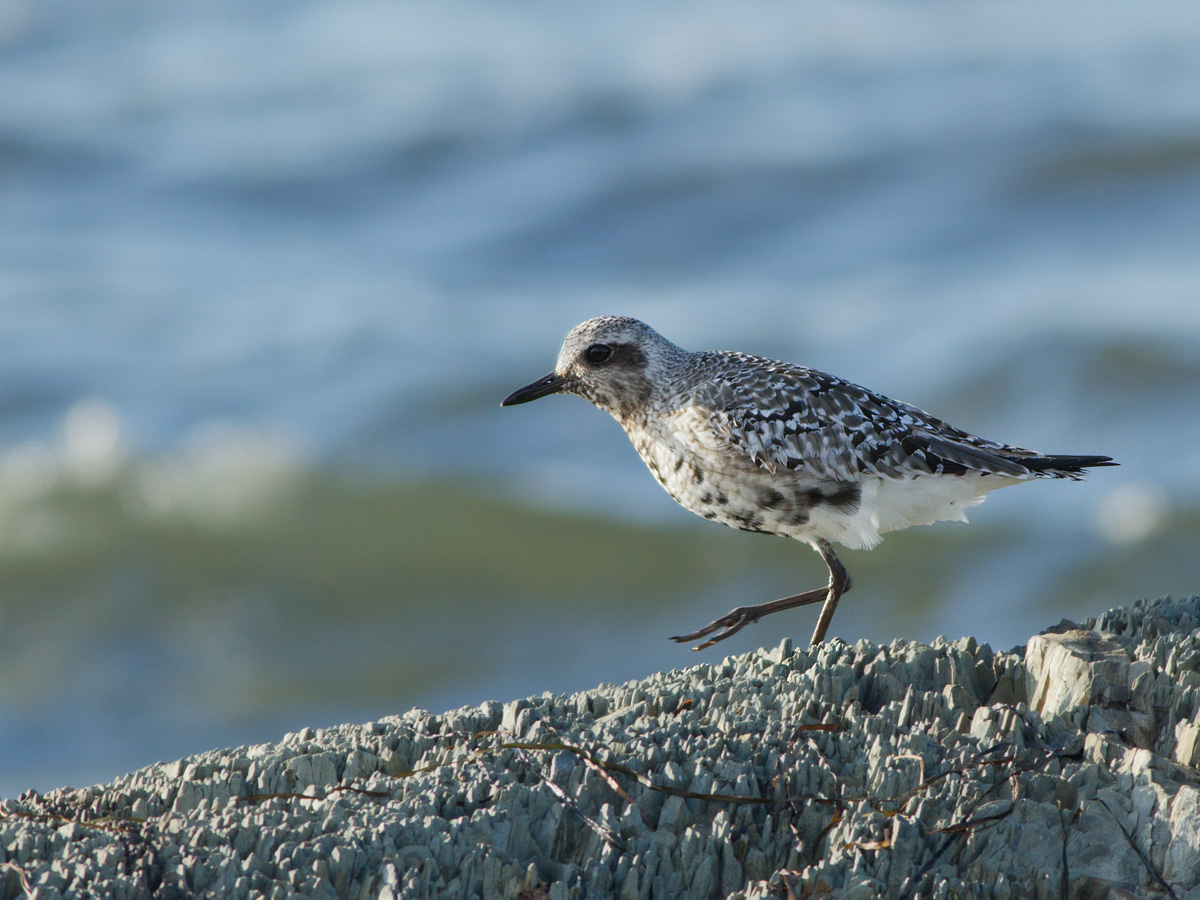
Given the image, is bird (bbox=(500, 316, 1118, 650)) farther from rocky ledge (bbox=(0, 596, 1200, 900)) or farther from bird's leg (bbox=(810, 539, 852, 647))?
rocky ledge (bbox=(0, 596, 1200, 900))

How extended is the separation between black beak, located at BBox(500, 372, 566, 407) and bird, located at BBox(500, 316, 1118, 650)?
21mm

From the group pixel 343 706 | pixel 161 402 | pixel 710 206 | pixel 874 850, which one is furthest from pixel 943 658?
pixel 710 206

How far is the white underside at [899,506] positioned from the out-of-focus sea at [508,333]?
5.74m

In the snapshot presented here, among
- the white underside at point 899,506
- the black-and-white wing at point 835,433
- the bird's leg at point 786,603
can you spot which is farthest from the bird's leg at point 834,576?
the black-and-white wing at point 835,433

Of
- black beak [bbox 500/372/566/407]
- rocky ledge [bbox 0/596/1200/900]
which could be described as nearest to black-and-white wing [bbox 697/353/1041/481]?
black beak [bbox 500/372/566/407]

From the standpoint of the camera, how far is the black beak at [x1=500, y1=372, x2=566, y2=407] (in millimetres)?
6799

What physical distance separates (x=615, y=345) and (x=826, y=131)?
17.2 meters

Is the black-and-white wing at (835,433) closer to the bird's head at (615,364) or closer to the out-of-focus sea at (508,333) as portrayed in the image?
the bird's head at (615,364)

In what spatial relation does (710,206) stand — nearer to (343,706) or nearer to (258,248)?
(258,248)

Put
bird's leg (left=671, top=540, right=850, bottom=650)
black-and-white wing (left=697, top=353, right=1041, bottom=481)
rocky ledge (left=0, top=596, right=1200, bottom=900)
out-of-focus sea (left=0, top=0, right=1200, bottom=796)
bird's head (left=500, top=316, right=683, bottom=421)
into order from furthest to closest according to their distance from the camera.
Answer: out-of-focus sea (left=0, top=0, right=1200, bottom=796) → bird's head (left=500, top=316, right=683, bottom=421) → bird's leg (left=671, top=540, right=850, bottom=650) → black-and-white wing (left=697, top=353, right=1041, bottom=481) → rocky ledge (left=0, top=596, right=1200, bottom=900)

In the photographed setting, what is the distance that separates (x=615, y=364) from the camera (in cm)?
679

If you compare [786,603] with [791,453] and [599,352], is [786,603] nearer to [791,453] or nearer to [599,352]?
[791,453]

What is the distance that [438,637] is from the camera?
13750 millimetres

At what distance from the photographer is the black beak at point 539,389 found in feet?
22.3
